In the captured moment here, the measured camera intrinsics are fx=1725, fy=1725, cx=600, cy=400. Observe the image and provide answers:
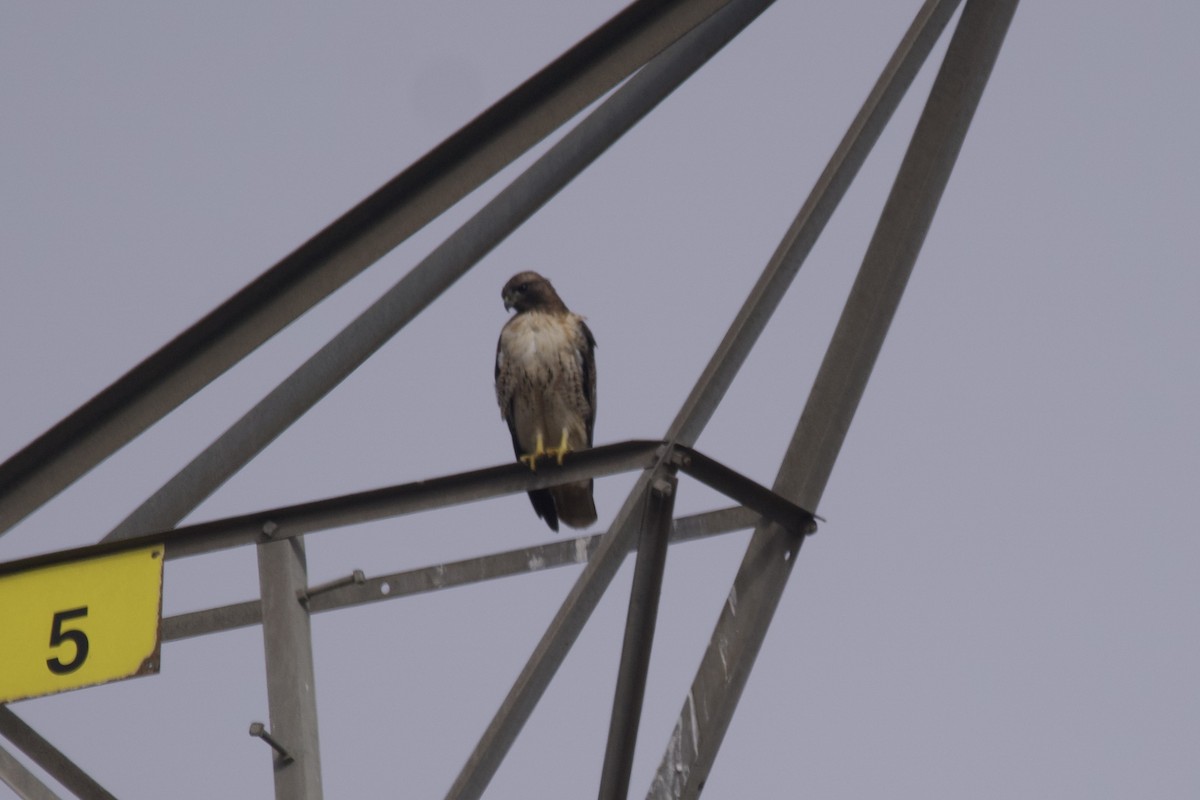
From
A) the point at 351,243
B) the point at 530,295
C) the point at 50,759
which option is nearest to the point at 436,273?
the point at 351,243

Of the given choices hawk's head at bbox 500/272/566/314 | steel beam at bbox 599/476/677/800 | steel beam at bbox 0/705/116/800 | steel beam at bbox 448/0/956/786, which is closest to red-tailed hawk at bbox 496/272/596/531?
hawk's head at bbox 500/272/566/314

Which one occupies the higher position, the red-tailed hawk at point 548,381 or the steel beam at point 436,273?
the red-tailed hawk at point 548,381

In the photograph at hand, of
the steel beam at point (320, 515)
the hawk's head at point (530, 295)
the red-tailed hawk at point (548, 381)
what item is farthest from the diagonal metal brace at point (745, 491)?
the hawk's head at point (530, 295)

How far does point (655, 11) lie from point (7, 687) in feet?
6.04

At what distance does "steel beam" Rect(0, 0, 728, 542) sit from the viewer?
3344 mm

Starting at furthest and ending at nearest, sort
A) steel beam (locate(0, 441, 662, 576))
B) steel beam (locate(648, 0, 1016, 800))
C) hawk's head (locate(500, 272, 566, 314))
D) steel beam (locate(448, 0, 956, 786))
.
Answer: hawk's head (locate(500, 272, 566, 314))
steel beam (locate(0, 441, 662, 576))
steel beam (locate(648, 0, 1016, 800))
steel beam (locate(448, 0, 956, 786))

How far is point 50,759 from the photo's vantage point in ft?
11.7

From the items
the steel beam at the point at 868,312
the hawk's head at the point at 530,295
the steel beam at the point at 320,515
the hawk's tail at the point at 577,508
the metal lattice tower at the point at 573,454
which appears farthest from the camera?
the hawk's head at the point at 530,295

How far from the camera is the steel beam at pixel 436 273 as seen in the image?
3.54 metres

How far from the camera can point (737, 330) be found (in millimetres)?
3279

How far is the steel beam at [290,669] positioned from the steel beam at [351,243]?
0.40 meters

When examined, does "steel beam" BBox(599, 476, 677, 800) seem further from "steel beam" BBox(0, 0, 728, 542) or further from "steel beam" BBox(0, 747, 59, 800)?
"steel beam" BBox(0, 747, 59, 800)

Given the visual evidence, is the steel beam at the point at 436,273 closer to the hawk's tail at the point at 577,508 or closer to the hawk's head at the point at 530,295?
the hawk's tail at the point at 577,508

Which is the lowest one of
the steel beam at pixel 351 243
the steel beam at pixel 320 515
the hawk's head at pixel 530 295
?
the steel beam at pixel 320 515
